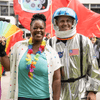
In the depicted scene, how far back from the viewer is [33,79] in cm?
217

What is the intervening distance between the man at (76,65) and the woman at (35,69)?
1.44 ft

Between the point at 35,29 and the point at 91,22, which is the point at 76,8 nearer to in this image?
the point at 91,22

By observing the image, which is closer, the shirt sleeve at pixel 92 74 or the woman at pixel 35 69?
the woman at pixel 35 69

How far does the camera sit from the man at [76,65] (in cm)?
269

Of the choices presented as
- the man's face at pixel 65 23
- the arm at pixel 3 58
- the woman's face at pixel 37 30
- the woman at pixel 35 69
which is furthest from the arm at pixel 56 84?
the man's face at pixel 65 23

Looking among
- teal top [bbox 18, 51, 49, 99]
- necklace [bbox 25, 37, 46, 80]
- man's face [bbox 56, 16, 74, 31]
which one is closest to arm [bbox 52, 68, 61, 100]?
teal top [bbox 18, 51, 49, 99]

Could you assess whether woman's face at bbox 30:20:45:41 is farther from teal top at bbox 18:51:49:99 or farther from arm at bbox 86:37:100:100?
arm at bbox 86:37:100:100

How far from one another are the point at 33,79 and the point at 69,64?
67 cm

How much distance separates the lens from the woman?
2.17 meters

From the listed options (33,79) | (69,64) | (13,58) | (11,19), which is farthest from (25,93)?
(11,19)

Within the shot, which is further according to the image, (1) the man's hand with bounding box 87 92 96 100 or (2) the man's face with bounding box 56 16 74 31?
(2) the man's face with bounding box 56 16 74 31

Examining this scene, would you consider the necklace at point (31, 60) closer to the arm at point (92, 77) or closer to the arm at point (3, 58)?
the arm at point (3, 58)

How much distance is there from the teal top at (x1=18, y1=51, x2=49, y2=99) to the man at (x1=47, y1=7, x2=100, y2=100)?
1.79ft

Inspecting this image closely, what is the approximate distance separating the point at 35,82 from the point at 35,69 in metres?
0.13
